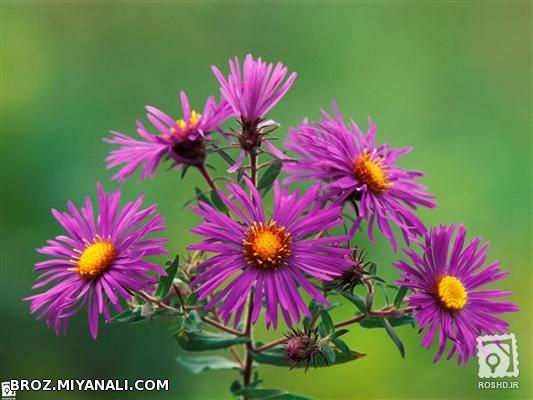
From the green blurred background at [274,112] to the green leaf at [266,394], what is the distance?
768 mm

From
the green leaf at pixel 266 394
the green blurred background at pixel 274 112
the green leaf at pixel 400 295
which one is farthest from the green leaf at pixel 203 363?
the green blurred background at pixel 274 112

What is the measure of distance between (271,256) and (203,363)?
0.34 meters

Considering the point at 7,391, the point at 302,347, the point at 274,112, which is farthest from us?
the point at 274,112

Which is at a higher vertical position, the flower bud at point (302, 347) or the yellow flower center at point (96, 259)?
the yellow flower center at point (96, 259)

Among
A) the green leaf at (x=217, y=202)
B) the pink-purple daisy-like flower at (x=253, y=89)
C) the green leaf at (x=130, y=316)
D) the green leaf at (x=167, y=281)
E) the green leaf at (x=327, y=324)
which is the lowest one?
the green leaf at (x=327, y=324)

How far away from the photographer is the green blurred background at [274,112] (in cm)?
171

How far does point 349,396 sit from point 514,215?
77 centimetres

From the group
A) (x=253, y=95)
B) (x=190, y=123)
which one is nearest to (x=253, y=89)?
(x=253, y=95)

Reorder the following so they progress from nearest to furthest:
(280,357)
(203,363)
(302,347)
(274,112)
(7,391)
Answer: (302,347)
(280,357)
(203,363)
(7,391)
(274,112)

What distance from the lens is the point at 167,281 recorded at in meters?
0.79

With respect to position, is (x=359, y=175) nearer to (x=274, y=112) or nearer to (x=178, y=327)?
(x=178, y=327)

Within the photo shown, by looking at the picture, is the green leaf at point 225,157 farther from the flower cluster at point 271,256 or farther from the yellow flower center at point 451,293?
the yellow flower center at point 451,293

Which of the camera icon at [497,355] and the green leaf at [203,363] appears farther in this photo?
the green leaf at [203,363]

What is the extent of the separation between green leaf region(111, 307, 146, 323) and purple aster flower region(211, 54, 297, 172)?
0.23 metres
